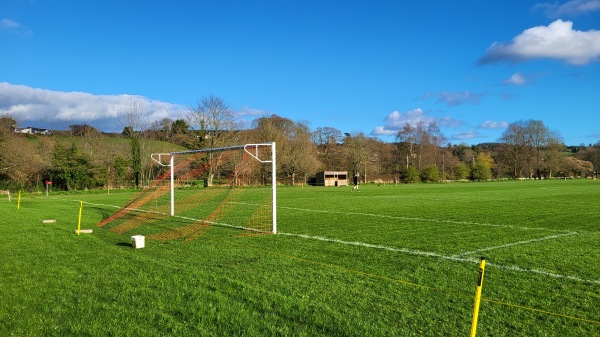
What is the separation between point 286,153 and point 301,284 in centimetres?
4980

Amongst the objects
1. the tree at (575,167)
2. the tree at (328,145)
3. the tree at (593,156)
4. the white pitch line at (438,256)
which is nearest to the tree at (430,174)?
the tree at (328,145)

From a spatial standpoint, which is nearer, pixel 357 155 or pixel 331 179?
pixel 331 179

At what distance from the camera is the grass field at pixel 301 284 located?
4.47 meters

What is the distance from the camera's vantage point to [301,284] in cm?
606

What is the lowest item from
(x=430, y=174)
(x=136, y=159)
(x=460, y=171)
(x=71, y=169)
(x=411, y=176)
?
(x=411, y=176)

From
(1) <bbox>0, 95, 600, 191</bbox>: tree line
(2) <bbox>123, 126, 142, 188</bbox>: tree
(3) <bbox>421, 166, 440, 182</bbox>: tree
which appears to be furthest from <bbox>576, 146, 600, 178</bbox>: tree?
(2) <bbox>123, 126, 142, 188</bbox>: tree

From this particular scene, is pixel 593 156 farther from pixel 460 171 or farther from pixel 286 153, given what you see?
pixel 286 153

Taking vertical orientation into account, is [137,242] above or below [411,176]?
below

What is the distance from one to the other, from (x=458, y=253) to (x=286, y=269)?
360 centimetres

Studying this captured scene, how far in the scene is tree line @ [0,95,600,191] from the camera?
41.5 m

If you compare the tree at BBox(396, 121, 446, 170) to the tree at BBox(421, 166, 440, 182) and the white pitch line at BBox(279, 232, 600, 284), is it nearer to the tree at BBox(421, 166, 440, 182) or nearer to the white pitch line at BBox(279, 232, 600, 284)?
the tree at BBox(421, 166, 440, 182)

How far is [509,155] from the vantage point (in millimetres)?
85625

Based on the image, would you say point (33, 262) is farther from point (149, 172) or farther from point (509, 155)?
point (509, 155)

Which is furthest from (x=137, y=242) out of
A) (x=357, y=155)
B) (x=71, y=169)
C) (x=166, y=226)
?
(x=357, y=155)
